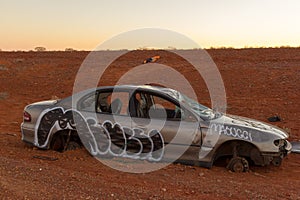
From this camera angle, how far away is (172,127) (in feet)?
21.6

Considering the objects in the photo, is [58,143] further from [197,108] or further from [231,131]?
[231,131]

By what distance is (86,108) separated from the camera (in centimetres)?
711

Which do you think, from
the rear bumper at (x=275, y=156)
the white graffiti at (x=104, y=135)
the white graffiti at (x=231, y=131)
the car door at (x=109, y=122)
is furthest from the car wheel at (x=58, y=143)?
the rear bumper at (x=275, y=156)

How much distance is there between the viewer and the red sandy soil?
5.02m

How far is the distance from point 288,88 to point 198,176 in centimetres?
1106

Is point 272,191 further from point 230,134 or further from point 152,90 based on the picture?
point 152,90

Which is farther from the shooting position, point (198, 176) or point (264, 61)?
point (264, 61)

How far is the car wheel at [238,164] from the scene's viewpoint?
21.7 ft

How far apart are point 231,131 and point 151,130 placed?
4.52 ft

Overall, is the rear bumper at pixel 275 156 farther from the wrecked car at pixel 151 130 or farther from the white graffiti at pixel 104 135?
the white graffiti at pixel 104 135

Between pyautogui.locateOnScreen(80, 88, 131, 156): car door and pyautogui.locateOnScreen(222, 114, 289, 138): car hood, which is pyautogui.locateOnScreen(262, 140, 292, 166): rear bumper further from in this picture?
pyautogui.locateOnScreen(80, 88, 131, 156): car door

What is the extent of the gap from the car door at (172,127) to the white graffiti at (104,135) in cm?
8

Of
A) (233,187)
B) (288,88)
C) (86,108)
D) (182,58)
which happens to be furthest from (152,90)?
(182,58)

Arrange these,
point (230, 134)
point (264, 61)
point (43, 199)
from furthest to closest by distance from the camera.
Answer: point (264, 61), point (230, 134), point (43, 199)
